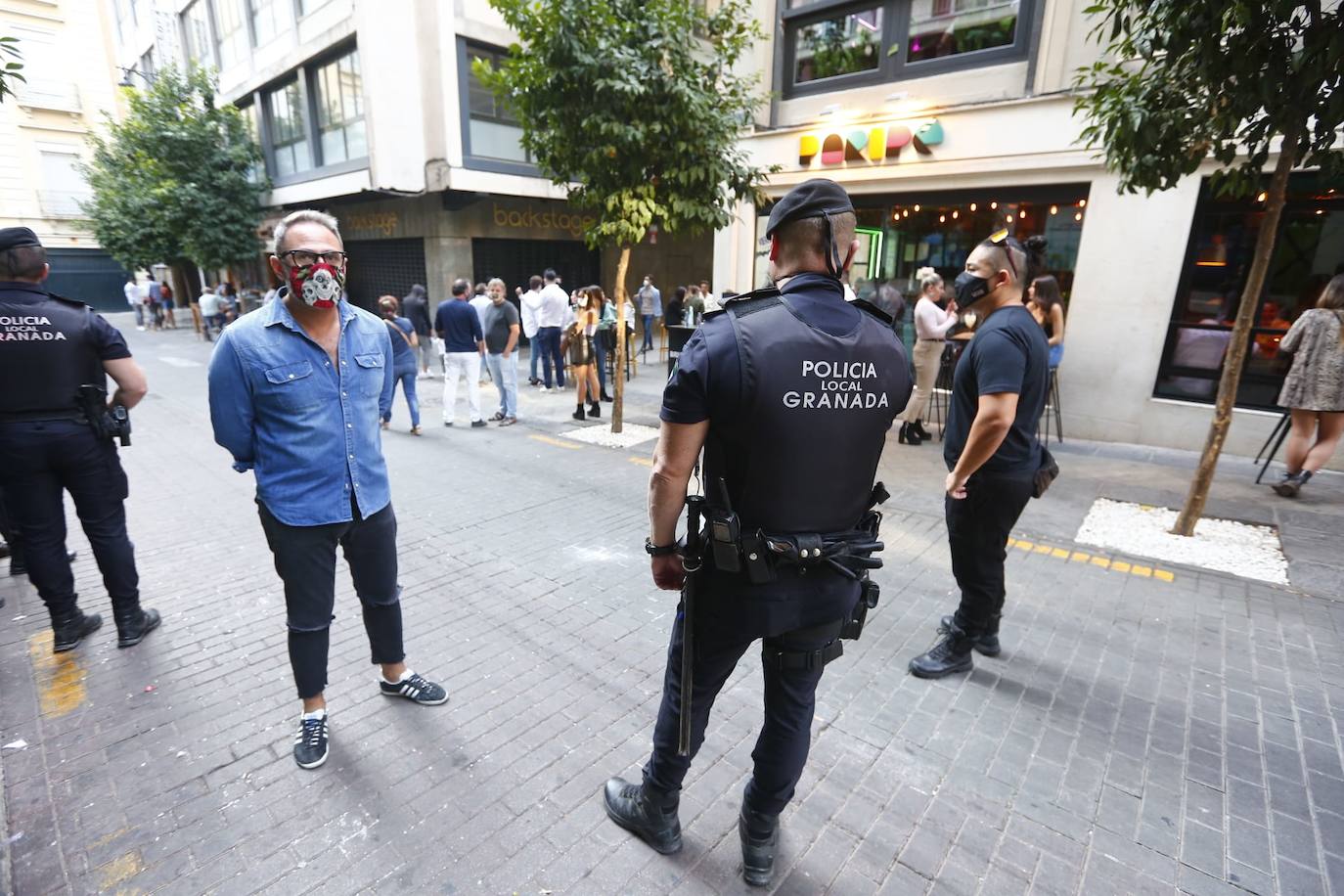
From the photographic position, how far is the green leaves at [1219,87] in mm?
4047

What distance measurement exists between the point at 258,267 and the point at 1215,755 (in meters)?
29.1

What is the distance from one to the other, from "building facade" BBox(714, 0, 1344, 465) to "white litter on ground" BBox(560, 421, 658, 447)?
4.69 metres

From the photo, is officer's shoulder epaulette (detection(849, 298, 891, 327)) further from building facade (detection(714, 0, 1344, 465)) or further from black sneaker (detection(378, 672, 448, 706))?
building facade (detection(714, 0, 1344, 465))

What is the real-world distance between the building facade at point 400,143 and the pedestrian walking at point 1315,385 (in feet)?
33.8

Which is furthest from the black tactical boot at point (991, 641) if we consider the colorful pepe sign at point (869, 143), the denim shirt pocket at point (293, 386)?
the colorful pepe sign at point (869, 143)

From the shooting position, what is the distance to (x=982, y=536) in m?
3.22

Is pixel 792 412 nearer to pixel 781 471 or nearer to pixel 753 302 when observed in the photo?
pixel 781 471

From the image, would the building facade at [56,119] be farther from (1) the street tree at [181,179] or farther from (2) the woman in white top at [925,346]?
(2) the woman in white top at [925,346]

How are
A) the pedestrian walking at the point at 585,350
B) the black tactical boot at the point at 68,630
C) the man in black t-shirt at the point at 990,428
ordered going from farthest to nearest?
1. the pedestrian walking at the point at 585,350
2. the black tactical boot at the point at 68,630
3. the man in black t-shirt at the point at 990,428

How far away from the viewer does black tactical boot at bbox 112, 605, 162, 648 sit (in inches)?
143

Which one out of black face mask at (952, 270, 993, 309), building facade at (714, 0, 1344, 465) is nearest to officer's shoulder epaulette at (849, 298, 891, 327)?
black face mask at (952, 270, 993, 309)

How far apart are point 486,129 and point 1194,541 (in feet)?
49.9

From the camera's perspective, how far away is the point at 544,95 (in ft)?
23.5

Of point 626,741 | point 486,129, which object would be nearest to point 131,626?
point 626,741
